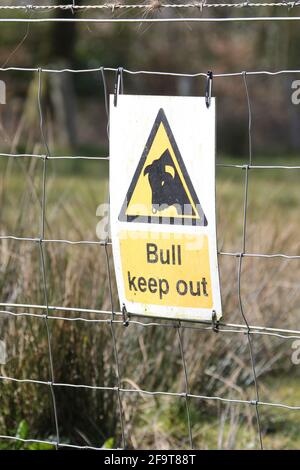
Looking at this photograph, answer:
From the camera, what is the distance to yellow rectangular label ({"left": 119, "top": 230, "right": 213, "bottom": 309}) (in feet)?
9.09

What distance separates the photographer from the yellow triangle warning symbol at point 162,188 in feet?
9.11

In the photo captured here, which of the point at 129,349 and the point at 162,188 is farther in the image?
the point at 129,349

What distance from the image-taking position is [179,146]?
109 inches

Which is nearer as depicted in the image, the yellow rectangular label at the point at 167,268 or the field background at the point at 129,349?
the yellow rectangular label at the point at 167,268

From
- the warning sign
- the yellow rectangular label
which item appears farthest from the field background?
the yellow rectangular label

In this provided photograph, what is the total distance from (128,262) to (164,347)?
1192mm

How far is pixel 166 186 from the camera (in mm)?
2809

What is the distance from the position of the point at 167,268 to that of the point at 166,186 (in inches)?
9.4

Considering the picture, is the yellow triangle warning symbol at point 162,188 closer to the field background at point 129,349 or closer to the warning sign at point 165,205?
the warning sign at point 165,205

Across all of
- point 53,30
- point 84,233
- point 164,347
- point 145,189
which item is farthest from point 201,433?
point 53,30

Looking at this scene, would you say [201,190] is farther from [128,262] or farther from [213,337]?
[213,337]

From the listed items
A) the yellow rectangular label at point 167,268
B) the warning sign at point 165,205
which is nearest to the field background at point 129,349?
the warning sign at point 165,205

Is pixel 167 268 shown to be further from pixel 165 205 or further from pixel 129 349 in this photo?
pixel 129 349

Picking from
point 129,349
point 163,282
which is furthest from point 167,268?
point 129,349
